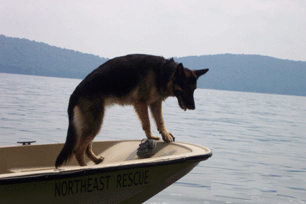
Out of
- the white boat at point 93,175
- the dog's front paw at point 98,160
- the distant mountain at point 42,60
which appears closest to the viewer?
the white boat at point 93,175

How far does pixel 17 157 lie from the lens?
17.7ft

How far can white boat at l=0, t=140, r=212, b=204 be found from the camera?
3477 mm

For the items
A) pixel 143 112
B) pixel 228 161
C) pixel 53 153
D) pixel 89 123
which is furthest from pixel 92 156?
pixel 228 161

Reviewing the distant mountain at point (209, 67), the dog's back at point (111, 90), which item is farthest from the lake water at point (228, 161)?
the distant mountain at point (209, 67)

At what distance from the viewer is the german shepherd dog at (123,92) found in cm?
479

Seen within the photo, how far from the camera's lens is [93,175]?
391 cm

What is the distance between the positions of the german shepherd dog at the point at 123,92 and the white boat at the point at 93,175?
0.46m

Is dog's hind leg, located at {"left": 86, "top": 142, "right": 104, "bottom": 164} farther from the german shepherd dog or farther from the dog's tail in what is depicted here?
the dog's tail

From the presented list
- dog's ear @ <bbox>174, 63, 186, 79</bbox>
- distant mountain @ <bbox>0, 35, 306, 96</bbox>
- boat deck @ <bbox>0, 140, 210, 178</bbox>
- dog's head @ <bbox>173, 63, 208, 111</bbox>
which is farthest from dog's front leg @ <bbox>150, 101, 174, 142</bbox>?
distant mountain @ <bbox>0, 35, 306, 96</bbox>

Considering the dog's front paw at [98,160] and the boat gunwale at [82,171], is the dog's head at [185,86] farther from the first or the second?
the dog's front paw at [98,160]

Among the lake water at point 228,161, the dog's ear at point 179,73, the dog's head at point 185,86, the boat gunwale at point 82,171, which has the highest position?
the dog's ear at point 179,73

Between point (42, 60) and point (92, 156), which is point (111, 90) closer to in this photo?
point (92, 156)

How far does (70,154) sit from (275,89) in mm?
157251

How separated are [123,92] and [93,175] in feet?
4.84
